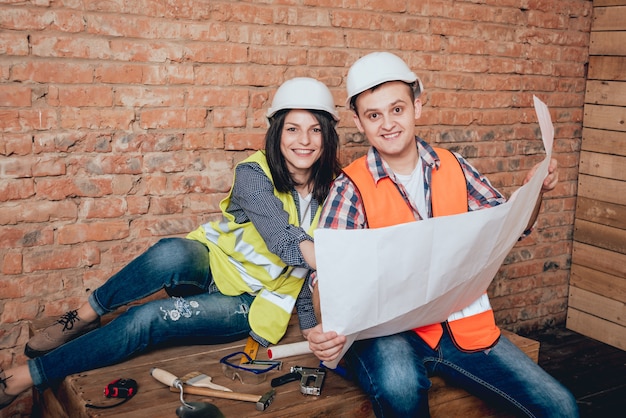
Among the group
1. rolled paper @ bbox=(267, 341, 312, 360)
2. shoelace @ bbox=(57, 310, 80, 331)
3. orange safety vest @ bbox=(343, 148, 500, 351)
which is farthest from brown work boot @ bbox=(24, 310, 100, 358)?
orange safety vest @ bbox=(343, 148, 500, 351)

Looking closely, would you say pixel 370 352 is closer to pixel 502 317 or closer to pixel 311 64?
pixel 311 64

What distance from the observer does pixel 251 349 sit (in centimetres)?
244

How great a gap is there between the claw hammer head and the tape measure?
11.4 inches

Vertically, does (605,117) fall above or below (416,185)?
above

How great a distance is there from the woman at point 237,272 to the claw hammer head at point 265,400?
0.41 meters

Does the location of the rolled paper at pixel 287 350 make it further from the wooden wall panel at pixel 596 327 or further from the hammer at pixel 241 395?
the wooden wall panel at pixel 596 327

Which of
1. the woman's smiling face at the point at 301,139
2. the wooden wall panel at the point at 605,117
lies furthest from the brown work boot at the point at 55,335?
the wooden wall panel at the point at 605,117

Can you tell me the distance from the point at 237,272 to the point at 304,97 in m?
0.73

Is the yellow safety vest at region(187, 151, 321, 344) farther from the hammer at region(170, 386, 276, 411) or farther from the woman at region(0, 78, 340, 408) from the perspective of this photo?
the hammer at region(170, 386, 276, 411)

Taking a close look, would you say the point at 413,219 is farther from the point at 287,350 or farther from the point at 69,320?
the point at 69,320

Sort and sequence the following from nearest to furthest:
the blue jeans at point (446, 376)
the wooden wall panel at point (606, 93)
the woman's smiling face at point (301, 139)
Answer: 1. the blue jeans at point (446, 376)
2. the woman's smiling face at point (301, 139)
3. the wooden wall panel at point (606, 93)

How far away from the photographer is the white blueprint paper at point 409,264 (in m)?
1.71

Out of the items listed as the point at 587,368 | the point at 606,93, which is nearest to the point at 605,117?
the point at 606,93

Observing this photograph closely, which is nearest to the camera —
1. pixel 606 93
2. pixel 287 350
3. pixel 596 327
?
pixel 287 350
